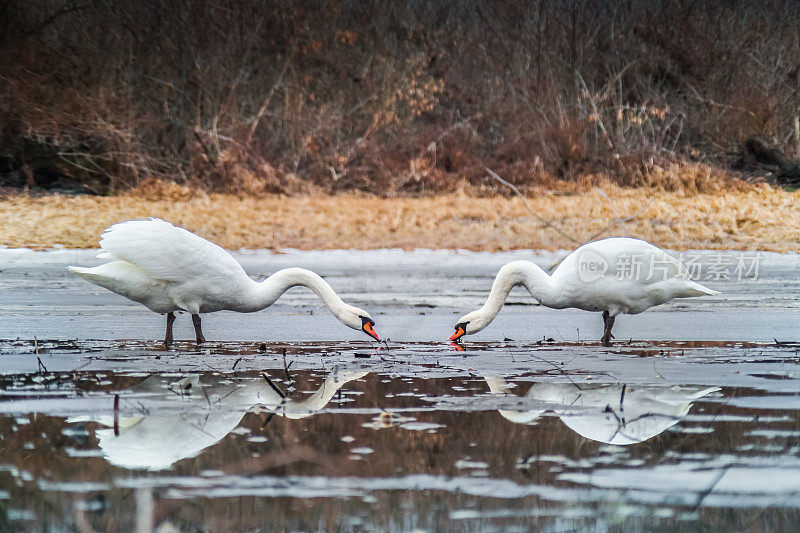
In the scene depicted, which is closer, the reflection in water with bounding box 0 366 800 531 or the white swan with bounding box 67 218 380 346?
the reflection in water with bounding box 0 366 800 531

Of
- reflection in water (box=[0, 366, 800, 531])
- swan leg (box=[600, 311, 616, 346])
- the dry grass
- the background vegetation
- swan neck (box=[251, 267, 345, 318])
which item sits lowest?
reflection in water (box=[0, 366, 800, 531])

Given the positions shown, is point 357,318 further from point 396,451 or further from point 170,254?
point 396,451

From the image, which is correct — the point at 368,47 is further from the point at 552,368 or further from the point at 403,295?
the point at 552,368

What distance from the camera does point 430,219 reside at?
54.5 feet

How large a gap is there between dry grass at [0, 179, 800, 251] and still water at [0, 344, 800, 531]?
879cm

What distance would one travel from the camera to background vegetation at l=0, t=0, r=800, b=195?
20.7 meters

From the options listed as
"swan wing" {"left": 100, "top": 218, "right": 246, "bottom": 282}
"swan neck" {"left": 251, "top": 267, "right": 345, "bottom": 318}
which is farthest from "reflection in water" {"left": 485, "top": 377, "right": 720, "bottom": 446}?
"swan wing" {"left": 100, "top": 218, "right": 246, "bottom": 282}

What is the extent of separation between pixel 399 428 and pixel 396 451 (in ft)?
1.43

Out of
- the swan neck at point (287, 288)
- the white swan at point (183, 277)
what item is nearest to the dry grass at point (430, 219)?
the swan neck at point (287, 288)

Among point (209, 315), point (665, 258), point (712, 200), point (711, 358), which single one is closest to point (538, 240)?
point (712, 200)

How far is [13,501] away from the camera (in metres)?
3.68

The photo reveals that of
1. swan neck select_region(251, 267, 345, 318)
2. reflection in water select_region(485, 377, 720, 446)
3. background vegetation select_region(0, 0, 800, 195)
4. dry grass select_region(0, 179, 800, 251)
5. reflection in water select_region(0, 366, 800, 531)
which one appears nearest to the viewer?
reflection in water select_region(0, 366, 800, 531)

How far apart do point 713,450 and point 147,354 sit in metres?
4.15

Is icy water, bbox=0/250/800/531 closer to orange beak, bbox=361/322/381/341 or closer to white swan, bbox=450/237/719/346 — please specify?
orange beak, bbox=361/322/381/341
